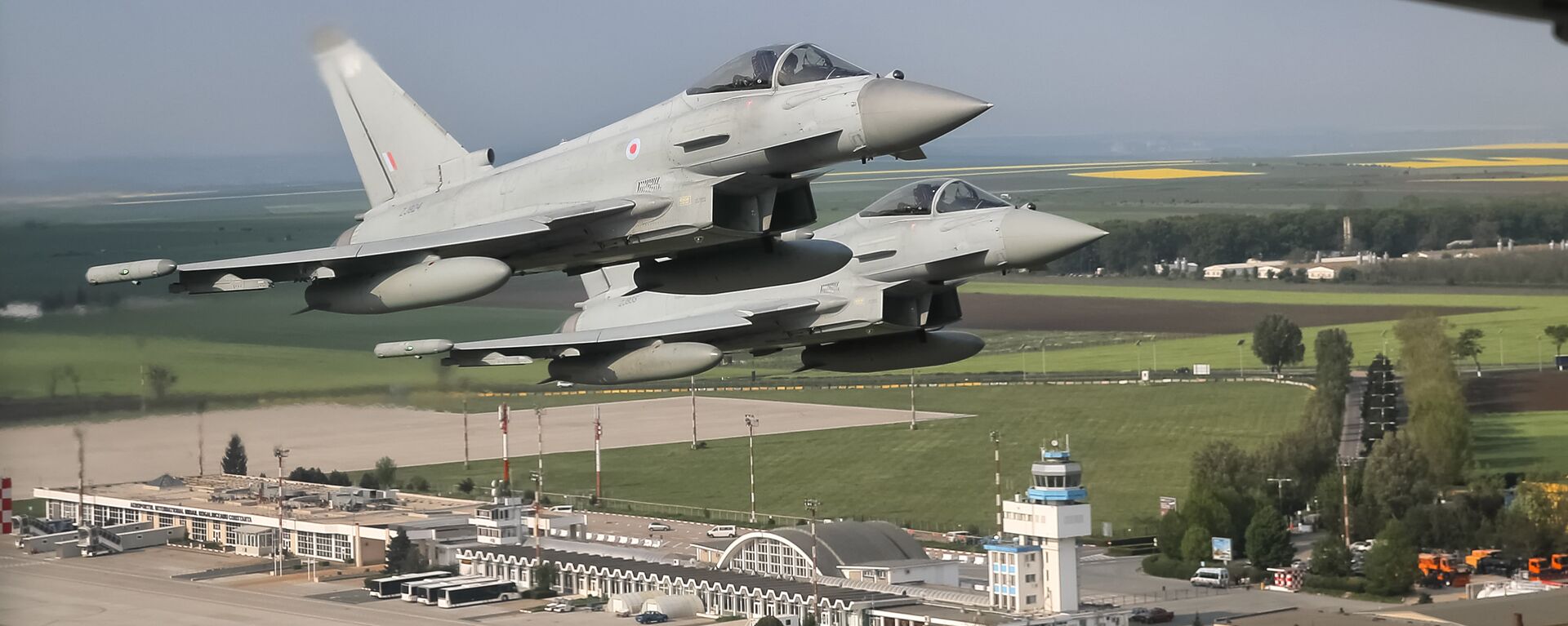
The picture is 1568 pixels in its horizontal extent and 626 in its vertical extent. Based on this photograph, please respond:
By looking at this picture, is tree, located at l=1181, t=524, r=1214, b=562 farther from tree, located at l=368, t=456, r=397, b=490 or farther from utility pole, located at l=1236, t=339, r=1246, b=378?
tree, located at l=368, t=456, r=397, b=490

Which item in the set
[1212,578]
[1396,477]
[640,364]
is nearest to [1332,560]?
[1212,578]

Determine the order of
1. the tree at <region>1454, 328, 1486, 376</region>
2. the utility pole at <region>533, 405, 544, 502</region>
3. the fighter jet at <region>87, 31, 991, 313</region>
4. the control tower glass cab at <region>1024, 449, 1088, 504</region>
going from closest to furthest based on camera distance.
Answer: the fighter jet at <region>87, 31, 991, 313</region> → the control tower glass cab at <region>1024, 449, 1088, 504</region> → the utility pole at <region>533, 405, 544, 502</region> → the tree at <region>1454, 328, 1486, 376</region>

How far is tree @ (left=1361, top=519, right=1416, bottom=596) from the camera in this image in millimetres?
47125

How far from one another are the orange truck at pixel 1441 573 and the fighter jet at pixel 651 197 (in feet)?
103

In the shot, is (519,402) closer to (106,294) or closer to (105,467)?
(105,467)

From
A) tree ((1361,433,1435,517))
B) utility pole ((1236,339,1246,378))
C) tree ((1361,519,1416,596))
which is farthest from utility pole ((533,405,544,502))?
utility pole ((1236,339,1246,378))

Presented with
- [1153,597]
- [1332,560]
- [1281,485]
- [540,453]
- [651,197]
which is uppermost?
[651,197]

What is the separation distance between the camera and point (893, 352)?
27109 mm

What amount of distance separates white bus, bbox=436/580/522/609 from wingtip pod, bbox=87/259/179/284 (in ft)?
97.5

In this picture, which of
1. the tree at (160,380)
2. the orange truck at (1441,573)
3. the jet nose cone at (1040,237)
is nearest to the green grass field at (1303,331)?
the orange truck at (1441,573)

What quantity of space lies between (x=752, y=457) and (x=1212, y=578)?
53.2 feet

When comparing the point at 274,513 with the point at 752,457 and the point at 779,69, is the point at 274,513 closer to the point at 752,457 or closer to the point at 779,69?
the point at 752,457

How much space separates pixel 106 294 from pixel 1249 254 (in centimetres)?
4974

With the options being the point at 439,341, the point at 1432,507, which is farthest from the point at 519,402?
the point at 439,341
